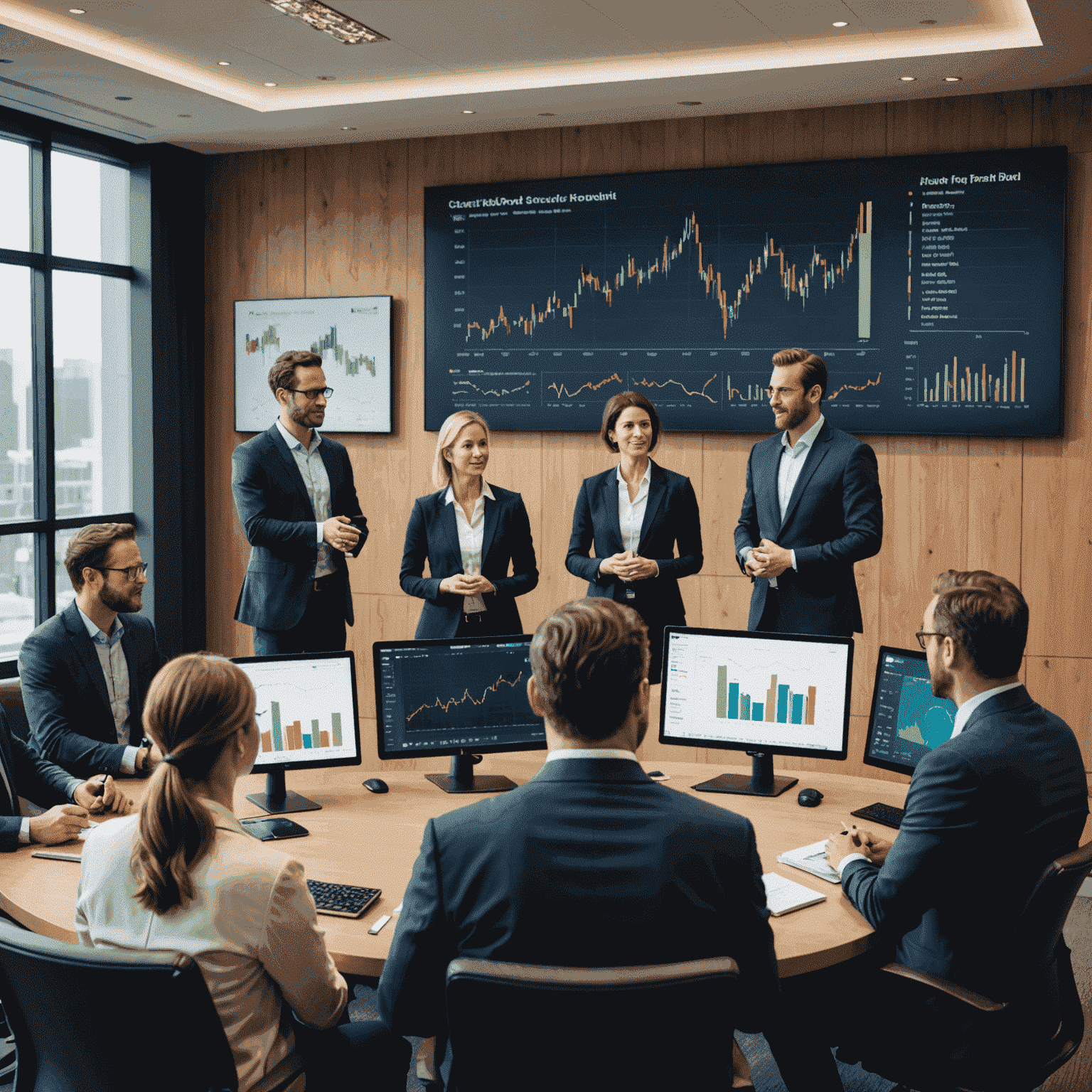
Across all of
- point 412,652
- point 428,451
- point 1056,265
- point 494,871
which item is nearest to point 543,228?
point 428,451

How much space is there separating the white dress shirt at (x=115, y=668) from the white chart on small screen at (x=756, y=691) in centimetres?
148

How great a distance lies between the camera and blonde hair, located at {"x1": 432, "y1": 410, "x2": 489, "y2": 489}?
4.05 meters

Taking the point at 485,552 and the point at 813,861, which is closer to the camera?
the point at 813,861

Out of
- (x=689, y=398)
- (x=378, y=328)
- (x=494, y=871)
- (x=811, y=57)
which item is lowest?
(x=494, y=871)

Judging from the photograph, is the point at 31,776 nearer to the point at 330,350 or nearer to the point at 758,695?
the point at 758,695

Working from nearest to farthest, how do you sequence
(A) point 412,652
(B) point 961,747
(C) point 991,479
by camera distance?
1. (B) point 961,747
2. (A) point 412,652
3. (C) point 991,479

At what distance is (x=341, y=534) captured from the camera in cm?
399

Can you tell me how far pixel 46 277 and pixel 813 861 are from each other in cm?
451

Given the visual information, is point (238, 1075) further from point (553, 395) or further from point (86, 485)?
point (86, 485)

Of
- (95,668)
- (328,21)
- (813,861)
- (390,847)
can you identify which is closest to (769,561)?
(813,861)

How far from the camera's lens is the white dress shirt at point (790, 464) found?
12.8 ft

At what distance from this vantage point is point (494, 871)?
1538 mm

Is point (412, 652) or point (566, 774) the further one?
point (412, 652)

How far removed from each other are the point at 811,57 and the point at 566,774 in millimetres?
3701
